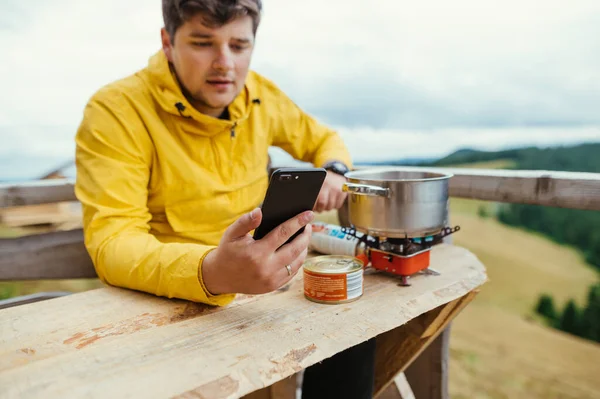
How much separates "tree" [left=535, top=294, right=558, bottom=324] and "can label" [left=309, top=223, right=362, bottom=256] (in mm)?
3383

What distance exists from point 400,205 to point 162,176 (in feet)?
2.58

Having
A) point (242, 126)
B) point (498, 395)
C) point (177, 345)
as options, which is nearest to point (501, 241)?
point (498, 395)

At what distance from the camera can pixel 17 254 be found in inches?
65.9

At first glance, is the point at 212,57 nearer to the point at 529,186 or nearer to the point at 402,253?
the point at 402,253

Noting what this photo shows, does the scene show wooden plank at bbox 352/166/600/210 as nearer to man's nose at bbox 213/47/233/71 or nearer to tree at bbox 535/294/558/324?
man's nose at bbox 213/47/233/71

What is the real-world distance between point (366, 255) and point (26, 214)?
2591 millimetres

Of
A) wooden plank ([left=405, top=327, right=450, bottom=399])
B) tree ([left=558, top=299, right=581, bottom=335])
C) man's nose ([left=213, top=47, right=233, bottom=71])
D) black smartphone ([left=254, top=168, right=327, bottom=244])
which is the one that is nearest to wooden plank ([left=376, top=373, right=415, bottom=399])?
wooden plank ([left=405, top=327, right=450, bottom=399])

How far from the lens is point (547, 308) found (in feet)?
14.1

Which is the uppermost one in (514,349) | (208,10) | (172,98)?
(208,10)

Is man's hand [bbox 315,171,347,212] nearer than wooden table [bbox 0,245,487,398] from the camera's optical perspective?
No

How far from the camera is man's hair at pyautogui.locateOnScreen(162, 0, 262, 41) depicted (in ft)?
4.33

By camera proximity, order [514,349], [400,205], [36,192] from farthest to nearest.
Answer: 1. [514,349]
2. [36,192]
3. [400,205]

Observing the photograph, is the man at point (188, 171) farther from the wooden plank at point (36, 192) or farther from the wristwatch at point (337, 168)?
the wooden plank at point (36, 192)

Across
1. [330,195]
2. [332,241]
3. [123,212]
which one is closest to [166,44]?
[123,212]
